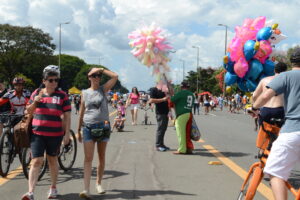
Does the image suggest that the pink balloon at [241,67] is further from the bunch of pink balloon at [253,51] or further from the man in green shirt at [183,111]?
the man in green shirt at [183,111]

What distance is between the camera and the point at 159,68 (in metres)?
7.46

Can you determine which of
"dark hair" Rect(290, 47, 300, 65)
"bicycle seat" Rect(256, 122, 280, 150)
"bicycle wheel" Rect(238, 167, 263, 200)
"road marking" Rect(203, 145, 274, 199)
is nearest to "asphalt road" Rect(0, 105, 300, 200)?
"road marking" Rect(203, 145, 274, 199)

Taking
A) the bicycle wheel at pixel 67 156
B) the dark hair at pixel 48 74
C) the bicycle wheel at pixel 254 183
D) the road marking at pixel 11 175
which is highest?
the dark hair at pixel 48 74

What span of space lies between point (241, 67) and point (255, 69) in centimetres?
24

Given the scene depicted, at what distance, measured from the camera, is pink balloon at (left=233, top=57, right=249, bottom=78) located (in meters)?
6.74

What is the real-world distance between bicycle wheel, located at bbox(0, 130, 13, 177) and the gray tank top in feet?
6.18

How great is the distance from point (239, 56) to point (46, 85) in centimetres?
334

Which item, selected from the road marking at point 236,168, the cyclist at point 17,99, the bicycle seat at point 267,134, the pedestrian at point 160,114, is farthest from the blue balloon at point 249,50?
the cyclist at point 17,99

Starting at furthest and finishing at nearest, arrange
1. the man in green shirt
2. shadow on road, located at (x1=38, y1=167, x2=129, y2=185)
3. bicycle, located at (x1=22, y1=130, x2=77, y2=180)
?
the man in green shirt < shadow on road, located at (x1=38, y1=167, x2=129, y2=185) < bicycle, located at (x1=22, y1=130, x2=77, y2=180)

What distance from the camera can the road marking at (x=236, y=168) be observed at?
5652mm

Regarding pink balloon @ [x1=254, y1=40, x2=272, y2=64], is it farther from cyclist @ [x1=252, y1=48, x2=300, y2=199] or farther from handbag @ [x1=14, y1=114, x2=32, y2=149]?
handbag @ [x1=14, y1=114, x2=32, y2=149]

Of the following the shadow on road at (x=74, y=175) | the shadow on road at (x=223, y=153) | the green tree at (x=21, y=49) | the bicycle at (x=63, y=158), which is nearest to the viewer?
the bicycle at (x=63, y=158)

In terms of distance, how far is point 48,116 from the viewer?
513 cm

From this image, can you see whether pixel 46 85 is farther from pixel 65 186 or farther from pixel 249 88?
pixel 249 88
